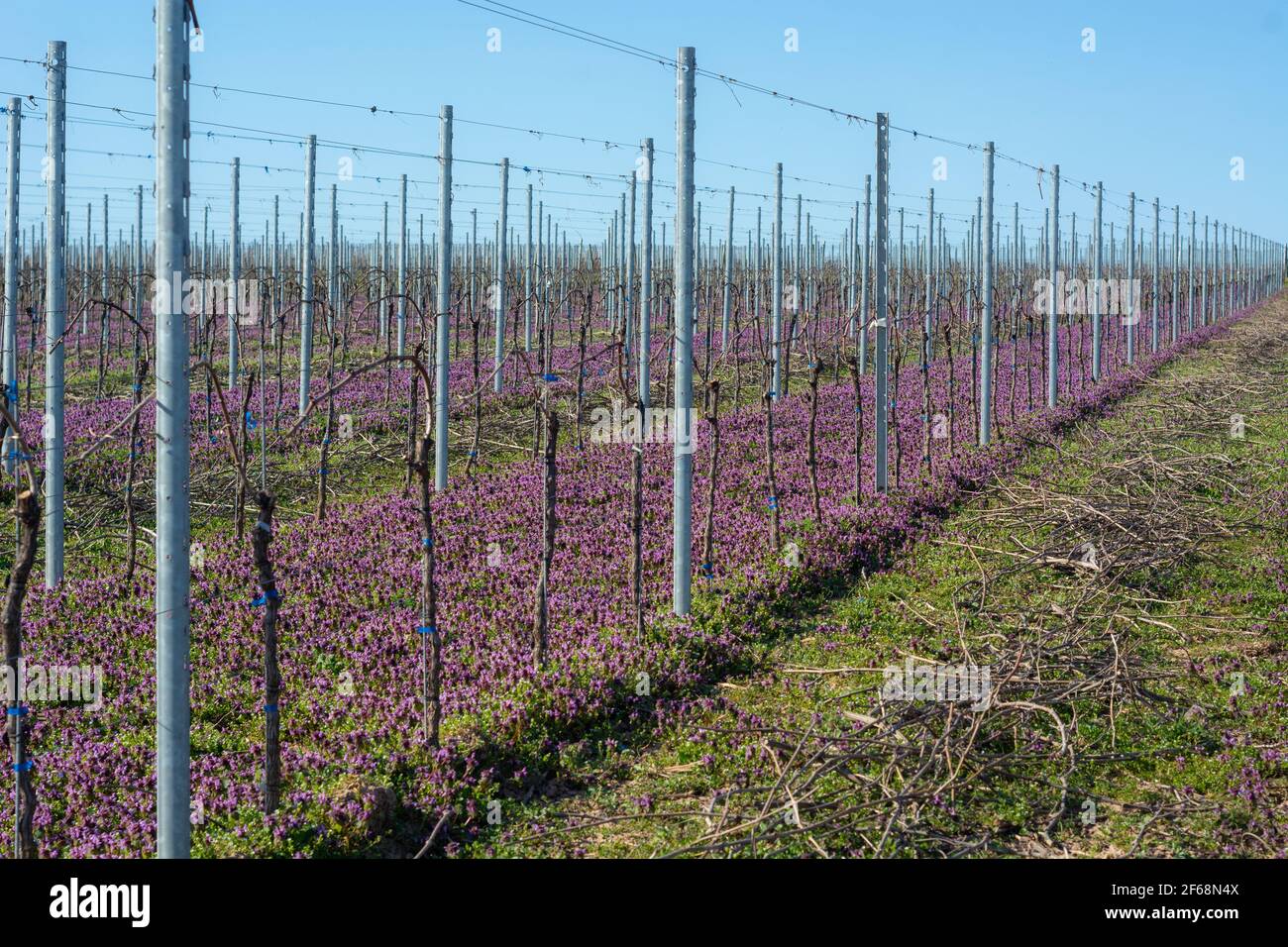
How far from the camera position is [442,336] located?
14609mm

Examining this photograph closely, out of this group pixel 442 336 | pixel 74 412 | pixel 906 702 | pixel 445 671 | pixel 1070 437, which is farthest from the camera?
pixel 74 412

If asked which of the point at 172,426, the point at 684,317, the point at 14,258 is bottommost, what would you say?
the point at 172,426

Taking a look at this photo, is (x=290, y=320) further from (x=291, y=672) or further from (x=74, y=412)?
(x=291, y=672)

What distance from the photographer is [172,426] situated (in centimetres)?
505

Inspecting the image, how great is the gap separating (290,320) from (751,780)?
36.9 metres

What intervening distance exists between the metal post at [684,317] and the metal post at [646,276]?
296 centimetres

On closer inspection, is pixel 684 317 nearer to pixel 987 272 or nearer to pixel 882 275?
pixel 882 275

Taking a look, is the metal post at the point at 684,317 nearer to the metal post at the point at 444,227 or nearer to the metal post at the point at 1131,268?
the metal post at the point at 444,227

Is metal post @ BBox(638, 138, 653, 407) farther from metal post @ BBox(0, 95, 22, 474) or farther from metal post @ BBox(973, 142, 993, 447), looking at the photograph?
metal post @ BBox(0, 95, 22, 474)

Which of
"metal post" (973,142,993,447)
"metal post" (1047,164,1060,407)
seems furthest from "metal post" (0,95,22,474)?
"metal post" (1047,164,1060,407)

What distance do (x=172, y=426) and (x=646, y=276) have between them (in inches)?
423

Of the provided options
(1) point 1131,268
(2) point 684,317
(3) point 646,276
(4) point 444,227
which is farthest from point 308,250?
(1) point 1131,268

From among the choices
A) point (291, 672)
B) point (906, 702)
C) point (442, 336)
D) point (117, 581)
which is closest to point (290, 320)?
point (442, 336)

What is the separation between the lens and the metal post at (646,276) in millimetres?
14125
